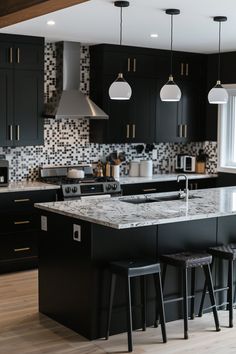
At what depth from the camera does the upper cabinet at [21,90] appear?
685 cm

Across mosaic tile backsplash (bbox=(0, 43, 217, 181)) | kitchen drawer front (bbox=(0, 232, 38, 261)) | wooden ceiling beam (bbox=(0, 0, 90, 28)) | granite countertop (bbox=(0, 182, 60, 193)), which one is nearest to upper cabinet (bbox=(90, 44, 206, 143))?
mosaic tile backsplash (bbox=(0, 43, 217, 181))

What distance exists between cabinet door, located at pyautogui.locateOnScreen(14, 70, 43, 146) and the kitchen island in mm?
1832

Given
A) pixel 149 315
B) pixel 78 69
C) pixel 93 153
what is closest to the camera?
pixel 149 315

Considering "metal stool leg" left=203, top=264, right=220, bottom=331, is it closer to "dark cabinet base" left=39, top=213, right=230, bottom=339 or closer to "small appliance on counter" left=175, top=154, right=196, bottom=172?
"dark cabinet base" left=39, top=213, right=230, bottom=339

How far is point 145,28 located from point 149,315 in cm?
296

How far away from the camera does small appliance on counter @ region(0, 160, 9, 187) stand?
6.77 meters

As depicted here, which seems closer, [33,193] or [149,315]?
[149,315]

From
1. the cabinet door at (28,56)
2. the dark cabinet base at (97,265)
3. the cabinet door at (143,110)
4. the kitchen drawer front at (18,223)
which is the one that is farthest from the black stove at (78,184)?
the dark cabinet base at (97,265)

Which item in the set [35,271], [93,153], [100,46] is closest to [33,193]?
[35,271]

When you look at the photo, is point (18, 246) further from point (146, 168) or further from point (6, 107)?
point (146, 168)

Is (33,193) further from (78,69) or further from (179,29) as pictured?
(179,29)

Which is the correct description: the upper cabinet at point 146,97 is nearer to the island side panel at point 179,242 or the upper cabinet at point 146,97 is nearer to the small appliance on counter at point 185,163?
the small appliance on counter at point 185,163

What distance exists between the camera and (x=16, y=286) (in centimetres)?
622

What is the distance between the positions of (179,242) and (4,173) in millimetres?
2461
